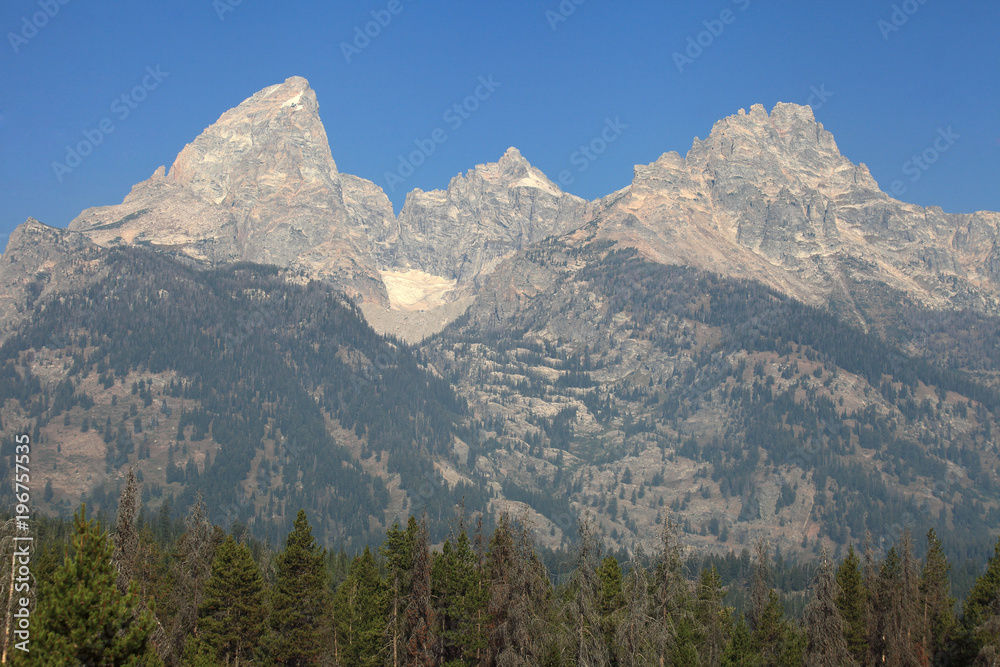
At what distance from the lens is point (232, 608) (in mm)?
67938

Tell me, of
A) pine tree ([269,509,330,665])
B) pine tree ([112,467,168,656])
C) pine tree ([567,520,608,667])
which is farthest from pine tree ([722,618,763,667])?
pine tree ([112,467,168,656])

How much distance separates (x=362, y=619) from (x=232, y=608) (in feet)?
45.3

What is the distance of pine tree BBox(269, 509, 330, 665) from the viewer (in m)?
67.2

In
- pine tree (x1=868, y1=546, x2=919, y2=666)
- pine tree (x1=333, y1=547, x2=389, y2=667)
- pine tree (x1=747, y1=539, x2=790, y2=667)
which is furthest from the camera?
pine tree (x1=747, y1=539, x2=790, y2=667)

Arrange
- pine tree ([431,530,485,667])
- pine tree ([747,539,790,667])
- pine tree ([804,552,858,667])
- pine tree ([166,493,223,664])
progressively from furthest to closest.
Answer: pine tree ([747,539,790,667]), pine tree ([166,493,223,664]), pine tree ([431,530,485,667]), pine tree ([804,552,858,667])

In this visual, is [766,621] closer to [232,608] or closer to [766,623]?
[766,623]

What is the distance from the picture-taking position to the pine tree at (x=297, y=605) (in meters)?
67.2

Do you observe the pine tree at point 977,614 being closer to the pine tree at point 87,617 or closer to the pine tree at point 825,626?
the pine tree at point 825,626

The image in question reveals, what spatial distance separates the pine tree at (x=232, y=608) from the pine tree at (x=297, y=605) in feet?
6.56

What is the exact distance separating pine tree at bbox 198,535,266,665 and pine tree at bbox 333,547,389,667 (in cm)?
965

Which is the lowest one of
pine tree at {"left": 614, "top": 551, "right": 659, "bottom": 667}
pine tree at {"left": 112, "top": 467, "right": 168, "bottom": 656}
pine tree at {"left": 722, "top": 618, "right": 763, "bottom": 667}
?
pine tree at {"left": 722, "top": 618, "right": 763, "bottom": 667}

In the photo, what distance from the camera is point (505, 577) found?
52594 mm

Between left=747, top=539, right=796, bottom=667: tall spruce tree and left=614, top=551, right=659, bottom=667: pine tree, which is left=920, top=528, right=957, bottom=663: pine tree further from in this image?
left=614, top=551, right=659, bottom=667: pine tree

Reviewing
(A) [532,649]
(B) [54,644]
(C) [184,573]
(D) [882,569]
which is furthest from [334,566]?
(B) [54,644]
